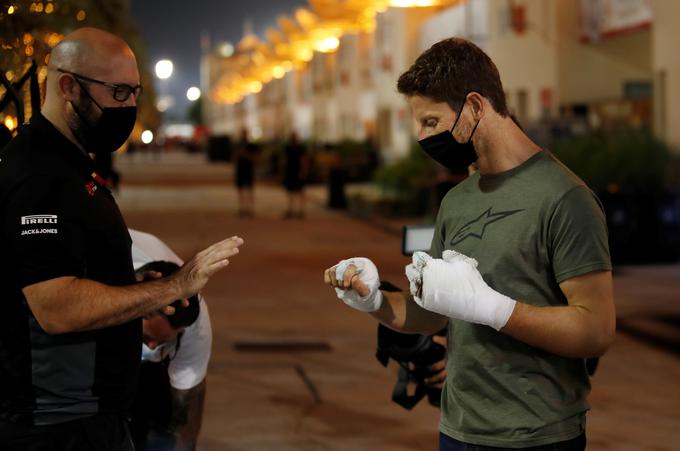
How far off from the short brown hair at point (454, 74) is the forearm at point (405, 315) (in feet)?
2.21

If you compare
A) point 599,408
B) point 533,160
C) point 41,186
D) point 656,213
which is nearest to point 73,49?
point 41,186

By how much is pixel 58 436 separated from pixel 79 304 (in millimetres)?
400

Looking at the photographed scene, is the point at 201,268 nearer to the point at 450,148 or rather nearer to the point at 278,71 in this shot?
the point at 450,148

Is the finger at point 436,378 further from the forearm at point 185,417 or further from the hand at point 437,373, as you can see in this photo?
the forearm at point 185,417

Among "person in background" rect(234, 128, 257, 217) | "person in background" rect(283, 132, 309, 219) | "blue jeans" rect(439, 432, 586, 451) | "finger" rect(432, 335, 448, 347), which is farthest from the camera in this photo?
"person in background" rect(234, 128, 257, 217)

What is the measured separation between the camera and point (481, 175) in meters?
3.68

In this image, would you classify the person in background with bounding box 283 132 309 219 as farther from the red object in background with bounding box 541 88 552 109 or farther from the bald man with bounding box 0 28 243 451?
the bald man with bounding box 0 28 243 451

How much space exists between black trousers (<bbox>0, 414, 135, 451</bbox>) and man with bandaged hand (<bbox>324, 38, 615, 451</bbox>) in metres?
0.80

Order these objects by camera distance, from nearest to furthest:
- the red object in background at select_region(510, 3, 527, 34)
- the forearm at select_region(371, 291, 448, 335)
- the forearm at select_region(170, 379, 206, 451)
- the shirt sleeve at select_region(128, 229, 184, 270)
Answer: the forearm at select_region(371, 291, 448, 335), the shirt sleeve at select_region(128, 229, 184, 270), the forearm at select_region(170, 379, 206, 451), the red object in background at select_region(510, 3, 527, 34)

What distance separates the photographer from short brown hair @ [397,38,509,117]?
3520 mm

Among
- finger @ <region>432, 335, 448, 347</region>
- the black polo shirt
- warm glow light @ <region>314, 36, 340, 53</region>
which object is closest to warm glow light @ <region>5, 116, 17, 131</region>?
finger @ <region>432, 335, 448, 347</region>

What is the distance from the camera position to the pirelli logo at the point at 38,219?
3383 mm

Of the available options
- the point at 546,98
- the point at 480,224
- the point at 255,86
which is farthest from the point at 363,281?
the point at 255,86

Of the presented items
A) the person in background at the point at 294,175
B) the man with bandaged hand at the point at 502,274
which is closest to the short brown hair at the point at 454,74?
the man with bandaged hand at the point at 502,274
